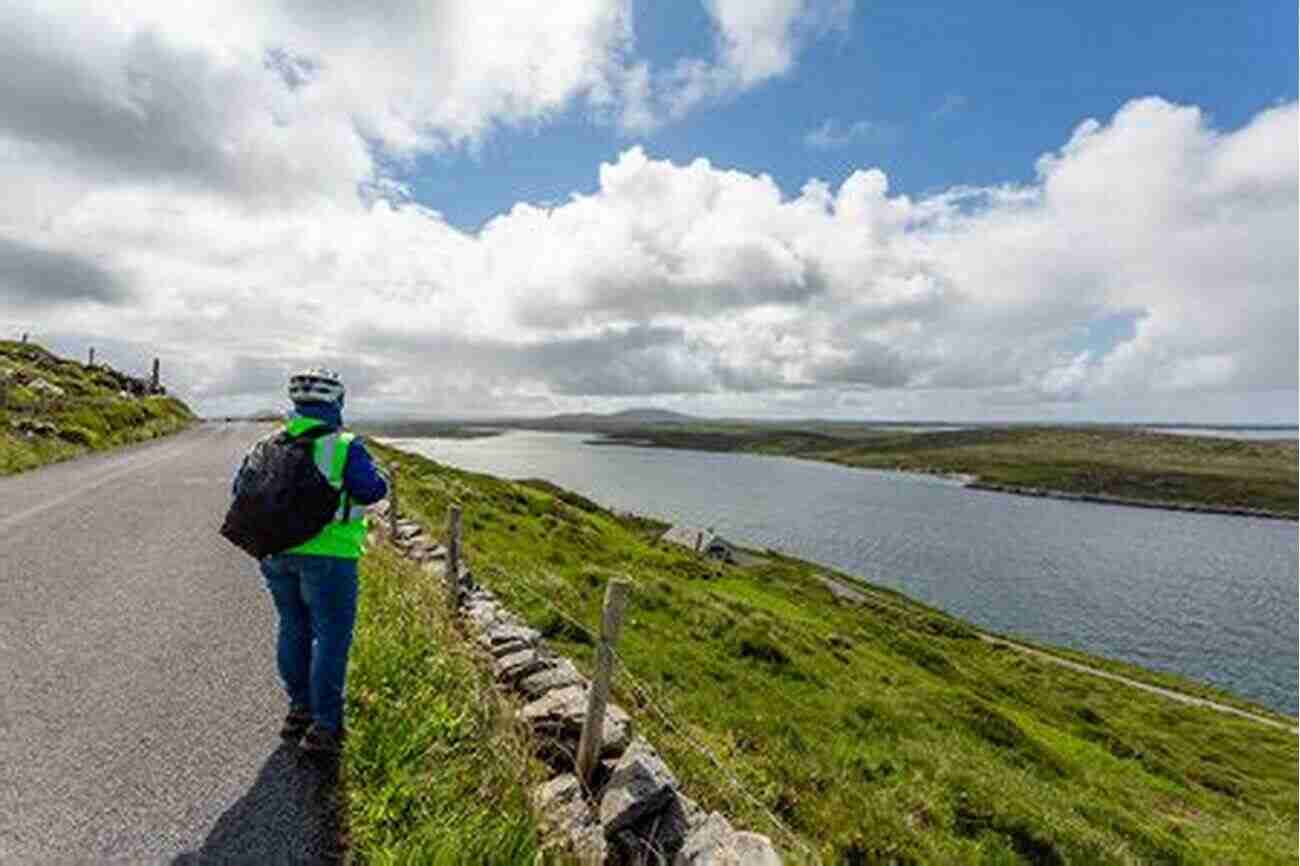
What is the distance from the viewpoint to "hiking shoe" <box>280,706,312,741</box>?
8375 mm

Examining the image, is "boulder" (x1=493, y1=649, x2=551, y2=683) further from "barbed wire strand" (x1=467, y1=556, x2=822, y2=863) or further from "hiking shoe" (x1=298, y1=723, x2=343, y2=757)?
"hiking shoe" (x1=298, y1=723, x2=343, y2=757)

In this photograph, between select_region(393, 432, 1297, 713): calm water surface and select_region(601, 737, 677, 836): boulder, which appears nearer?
select_region(601, 737, 677, 836): boulder

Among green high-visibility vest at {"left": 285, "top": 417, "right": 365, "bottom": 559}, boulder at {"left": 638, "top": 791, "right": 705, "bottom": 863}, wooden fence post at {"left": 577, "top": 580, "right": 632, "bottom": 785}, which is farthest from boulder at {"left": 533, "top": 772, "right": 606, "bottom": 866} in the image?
green high-visibility vest at {"left": 285, "top": 417, "right": 365, "bottom": 559}

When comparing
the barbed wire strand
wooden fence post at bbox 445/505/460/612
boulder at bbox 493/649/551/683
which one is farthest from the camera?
wooden fence post at bbox 445/505/460/612

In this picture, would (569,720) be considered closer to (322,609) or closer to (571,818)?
(571,818)

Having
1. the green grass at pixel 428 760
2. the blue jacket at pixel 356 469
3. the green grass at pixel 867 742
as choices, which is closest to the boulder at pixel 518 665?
the green grass at pixel 428 760

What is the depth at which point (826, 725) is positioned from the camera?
21062 millimetres

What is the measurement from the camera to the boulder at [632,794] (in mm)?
7695

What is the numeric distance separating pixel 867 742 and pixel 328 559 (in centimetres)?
1597

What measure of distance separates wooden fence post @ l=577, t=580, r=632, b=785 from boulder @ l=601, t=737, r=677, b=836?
54 centimetres

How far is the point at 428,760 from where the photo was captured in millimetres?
7793

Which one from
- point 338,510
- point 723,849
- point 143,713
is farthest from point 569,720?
point 143,713

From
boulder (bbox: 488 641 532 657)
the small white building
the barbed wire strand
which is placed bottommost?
the small white building

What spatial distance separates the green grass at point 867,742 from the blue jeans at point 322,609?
3963mm
